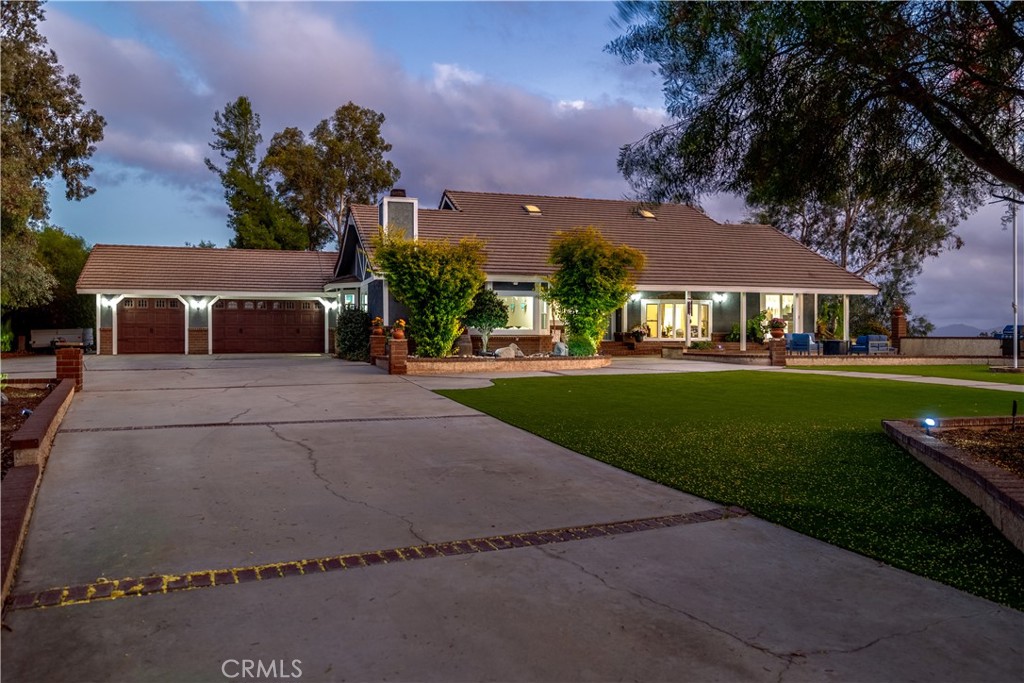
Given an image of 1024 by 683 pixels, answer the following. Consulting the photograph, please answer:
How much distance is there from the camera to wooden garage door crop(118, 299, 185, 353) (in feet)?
88.1

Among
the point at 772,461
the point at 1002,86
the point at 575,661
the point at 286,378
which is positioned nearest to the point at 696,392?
the point at 772,461

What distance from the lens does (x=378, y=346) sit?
63.9ft

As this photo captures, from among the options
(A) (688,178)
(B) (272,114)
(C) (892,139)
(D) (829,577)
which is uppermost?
(B) (272,114)

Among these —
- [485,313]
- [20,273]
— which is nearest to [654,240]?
[485,313]

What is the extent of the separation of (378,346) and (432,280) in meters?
3.19

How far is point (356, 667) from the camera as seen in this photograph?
9.14ft

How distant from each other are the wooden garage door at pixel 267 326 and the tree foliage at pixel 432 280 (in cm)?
1201

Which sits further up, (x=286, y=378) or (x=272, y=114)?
(x=272, y=114)

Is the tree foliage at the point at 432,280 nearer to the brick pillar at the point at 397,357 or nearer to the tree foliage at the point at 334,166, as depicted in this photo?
the brick pillar at the point at 397,357

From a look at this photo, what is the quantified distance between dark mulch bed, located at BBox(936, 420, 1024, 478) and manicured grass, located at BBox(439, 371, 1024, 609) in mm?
557

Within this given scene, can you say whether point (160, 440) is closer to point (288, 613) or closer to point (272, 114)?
point (288, 613)

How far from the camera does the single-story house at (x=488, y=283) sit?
25141 millimetres

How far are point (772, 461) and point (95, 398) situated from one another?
36.2 feet

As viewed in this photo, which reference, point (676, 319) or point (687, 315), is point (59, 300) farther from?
point (687, 315)
